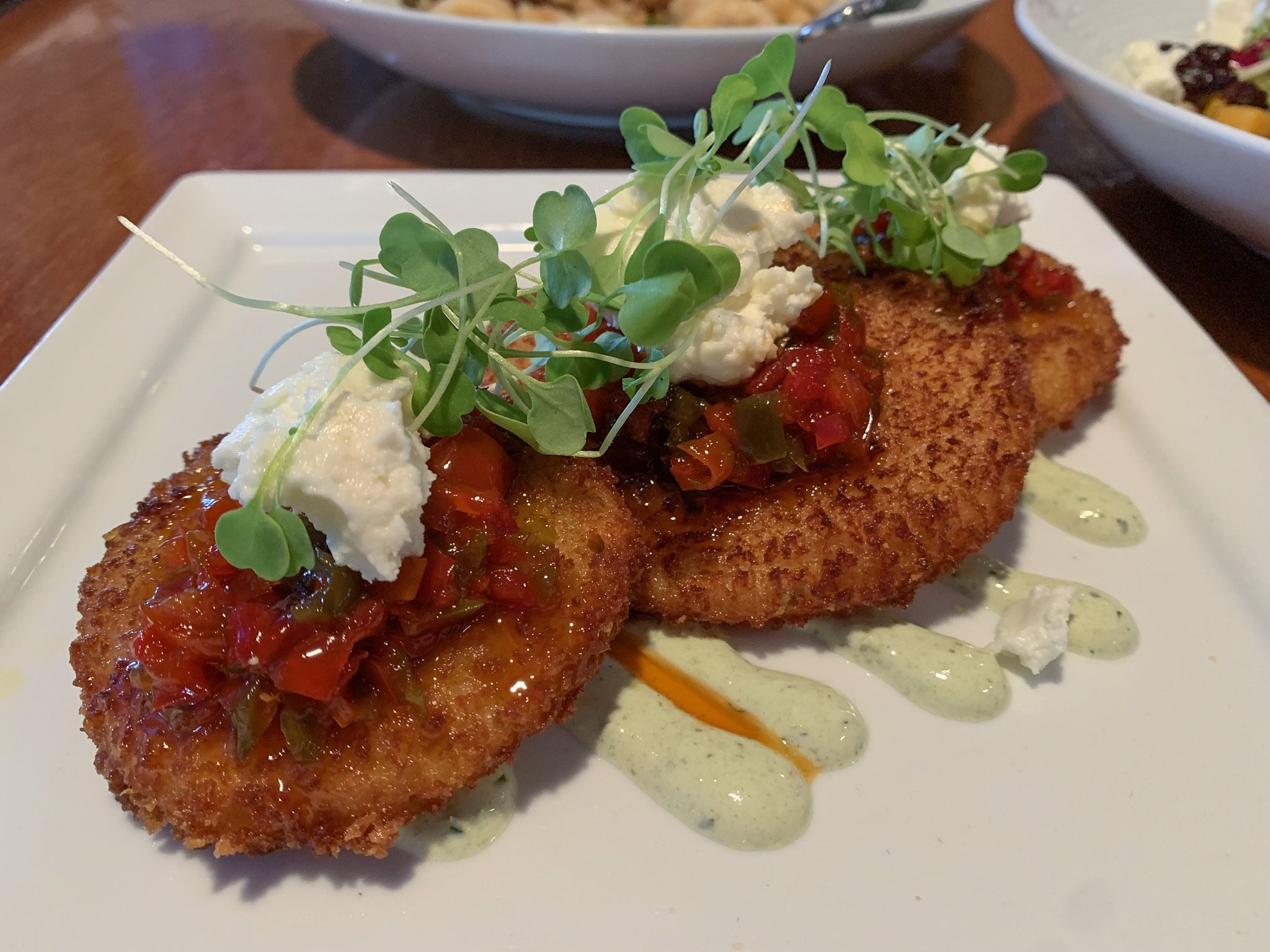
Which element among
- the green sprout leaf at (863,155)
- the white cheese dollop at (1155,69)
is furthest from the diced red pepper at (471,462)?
the white cheese dollop at (1155,69)

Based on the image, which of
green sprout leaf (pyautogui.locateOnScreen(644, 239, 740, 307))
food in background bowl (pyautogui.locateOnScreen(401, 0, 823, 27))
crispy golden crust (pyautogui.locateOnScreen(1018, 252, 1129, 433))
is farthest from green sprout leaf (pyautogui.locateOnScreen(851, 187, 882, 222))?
food in background bowl (pyautogui.locateOnScreen(401, 0, 823, 27))

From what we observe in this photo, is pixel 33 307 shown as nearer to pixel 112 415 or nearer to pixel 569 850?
pixel 112 415

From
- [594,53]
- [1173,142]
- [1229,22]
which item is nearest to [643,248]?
[594,53]

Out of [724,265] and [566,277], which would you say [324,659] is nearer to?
[566,277]

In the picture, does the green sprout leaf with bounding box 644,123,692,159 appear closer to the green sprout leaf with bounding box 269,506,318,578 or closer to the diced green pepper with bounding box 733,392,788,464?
the diced green pepper with bounding box 733,392,788,464

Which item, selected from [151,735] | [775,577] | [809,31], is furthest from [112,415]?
[809,31]
